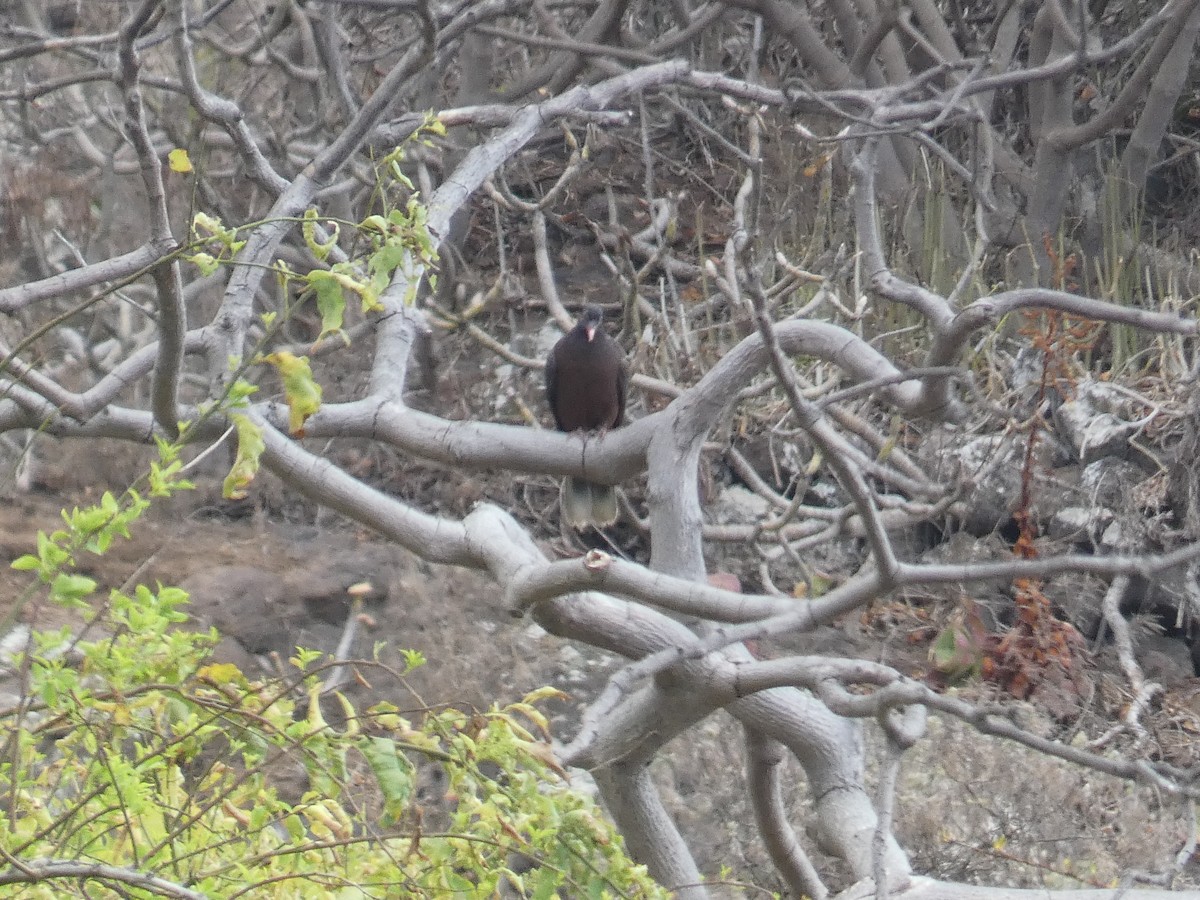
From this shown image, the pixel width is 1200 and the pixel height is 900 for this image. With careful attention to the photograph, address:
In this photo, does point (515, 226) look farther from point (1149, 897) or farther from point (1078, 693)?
point (1149, 897)

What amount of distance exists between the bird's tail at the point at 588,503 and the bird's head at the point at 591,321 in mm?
776

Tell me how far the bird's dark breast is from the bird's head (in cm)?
9

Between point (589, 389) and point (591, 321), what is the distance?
0.34 m

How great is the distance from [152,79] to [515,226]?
421cm

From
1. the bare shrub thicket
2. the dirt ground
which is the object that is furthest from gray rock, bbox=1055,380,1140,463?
the dirt ground

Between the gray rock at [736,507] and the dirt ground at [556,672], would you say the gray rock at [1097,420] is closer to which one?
the dirt ground at [556,672]

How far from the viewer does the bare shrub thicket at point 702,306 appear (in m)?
2.47

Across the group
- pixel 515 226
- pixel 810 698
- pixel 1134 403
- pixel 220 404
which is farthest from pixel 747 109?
pixel 515 226

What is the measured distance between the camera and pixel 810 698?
326 centimetres

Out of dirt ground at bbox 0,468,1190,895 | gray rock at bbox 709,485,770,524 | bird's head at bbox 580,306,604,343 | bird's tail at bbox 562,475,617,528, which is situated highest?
bird's head at bbox 580,306,604,343

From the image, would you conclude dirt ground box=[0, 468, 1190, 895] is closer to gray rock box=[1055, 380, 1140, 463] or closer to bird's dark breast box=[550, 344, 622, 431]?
bird's dark breast box=[550, 344, 622, 431]

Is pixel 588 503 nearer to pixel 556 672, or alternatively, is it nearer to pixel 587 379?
pixel 587 379

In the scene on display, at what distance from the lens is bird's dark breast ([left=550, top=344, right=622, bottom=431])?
5.25m


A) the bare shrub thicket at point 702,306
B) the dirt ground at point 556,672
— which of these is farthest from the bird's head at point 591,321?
the dirt ground at point 556,672
